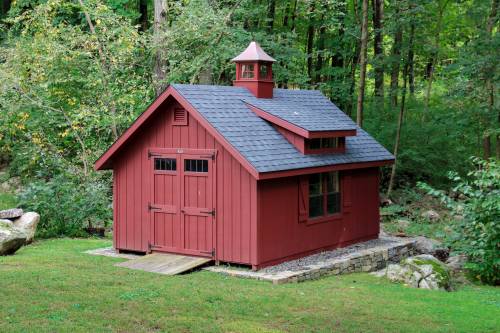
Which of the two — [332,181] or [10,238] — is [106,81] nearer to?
[10,238]

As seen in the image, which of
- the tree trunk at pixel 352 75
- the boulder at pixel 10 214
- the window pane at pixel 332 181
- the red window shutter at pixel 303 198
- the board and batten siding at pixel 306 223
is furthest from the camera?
the tree trunk at pixel 352 75

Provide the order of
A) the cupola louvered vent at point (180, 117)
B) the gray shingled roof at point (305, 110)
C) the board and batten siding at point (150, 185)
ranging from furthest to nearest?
the gray shingled roof at point (305, 110)
the cupola louvered vent at point (180, 117)
the board and batten siding at point (150, 185)

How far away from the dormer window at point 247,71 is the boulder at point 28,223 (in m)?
6.11

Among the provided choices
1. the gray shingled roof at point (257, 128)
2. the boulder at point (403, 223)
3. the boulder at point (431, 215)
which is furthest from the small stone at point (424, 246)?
the boulder at point (431, 215)

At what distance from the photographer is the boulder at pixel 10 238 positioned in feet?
47.1

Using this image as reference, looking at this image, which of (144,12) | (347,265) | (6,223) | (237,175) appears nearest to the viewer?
(237,175)

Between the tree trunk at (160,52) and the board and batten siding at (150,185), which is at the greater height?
the tree trunk at (160,52)

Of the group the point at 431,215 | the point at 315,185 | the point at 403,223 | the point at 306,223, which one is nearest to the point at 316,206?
the point at 315,185

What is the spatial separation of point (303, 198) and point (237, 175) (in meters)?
1.74

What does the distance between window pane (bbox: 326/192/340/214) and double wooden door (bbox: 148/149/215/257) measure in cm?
305

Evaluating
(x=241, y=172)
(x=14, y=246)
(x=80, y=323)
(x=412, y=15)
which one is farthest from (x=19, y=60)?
(x=80, y=323)

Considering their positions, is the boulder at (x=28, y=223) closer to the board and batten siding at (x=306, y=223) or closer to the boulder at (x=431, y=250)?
the board and batten siding at (x=306, y=223)

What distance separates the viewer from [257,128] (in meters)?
14.4

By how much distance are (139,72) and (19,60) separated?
4.38 meters
